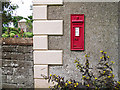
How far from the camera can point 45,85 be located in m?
3.14

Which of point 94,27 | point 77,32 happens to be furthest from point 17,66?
point 94,27

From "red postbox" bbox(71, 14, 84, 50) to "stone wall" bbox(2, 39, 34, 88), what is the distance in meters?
1.13

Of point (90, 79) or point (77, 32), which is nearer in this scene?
point (90, 79)

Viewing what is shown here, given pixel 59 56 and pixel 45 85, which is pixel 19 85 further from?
pixel 59 56

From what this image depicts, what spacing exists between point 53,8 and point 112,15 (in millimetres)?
1396

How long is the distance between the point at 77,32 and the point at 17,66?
178 cm

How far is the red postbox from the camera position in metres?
3.03

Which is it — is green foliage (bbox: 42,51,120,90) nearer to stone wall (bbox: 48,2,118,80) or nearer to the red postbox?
stone wall (bbox: 48,2,118,80)

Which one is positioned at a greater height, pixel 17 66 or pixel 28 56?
pixel 28 56

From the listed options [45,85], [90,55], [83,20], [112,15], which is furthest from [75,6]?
[45,85]

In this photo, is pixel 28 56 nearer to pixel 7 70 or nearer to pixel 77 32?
pixel 7 70

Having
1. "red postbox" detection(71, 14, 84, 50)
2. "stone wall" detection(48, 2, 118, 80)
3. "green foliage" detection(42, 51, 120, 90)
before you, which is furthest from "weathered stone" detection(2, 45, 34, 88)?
"red postbox" detection(71, 14, 84, 50)

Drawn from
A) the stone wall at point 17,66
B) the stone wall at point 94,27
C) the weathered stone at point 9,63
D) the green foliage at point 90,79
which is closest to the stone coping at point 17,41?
the stone wall at point 17,66

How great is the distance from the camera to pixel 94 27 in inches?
120
